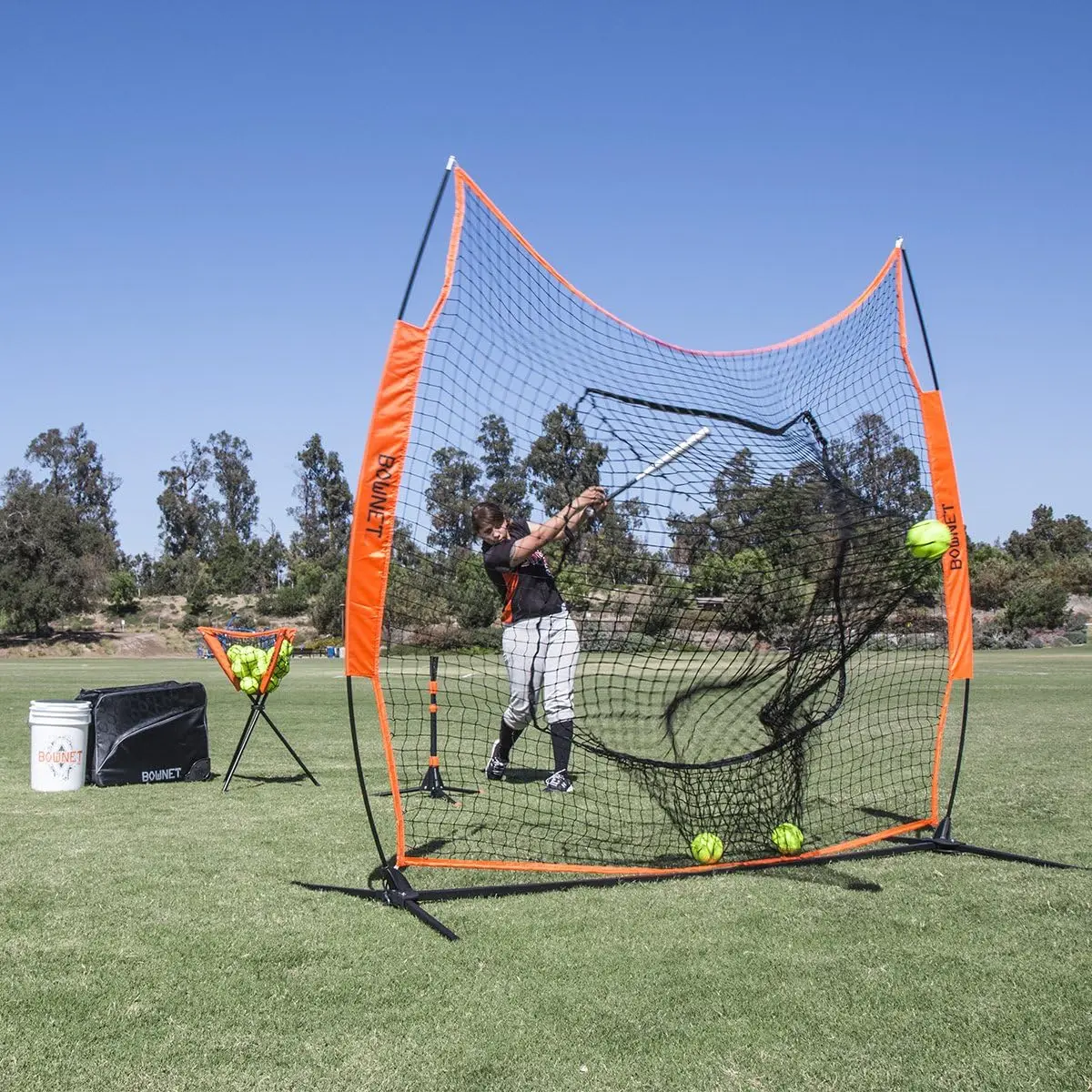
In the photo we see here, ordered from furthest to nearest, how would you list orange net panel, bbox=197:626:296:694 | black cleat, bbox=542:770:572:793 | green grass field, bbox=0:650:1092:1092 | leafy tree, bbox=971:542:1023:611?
1. leafy tree, bbox=971:542:1023:611
2. orange net panel, bbox=197:626:296:694
3. black cleat, bbox=542:770:572:793
4. green grass field, bbox=0:650:1092:1092

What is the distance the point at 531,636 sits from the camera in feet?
23.5

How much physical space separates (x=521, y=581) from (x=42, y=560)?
57.7 m


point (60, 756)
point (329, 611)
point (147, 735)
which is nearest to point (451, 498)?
point (147, 735)

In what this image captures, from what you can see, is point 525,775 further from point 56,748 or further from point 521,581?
point 56,748

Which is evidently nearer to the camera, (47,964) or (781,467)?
(47,964)

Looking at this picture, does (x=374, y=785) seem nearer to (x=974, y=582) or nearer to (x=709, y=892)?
(x=709, y=892)

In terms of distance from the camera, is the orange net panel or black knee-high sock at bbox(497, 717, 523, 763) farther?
the orange net panel

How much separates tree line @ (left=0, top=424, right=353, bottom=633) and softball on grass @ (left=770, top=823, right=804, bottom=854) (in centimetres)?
3398

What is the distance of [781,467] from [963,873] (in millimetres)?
2274

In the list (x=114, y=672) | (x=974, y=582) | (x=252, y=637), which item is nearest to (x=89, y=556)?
(x=114, y=672)

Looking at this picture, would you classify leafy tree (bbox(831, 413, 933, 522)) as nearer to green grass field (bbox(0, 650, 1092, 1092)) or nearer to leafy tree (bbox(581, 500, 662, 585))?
leafy tree (bbox(581, 500, 662, 585))

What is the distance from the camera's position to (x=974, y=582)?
4856 cm

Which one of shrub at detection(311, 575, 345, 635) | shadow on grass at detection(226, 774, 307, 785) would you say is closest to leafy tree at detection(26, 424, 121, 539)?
shrub at detection(311, 575, 345, 635)

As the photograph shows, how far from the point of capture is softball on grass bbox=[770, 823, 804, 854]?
5730 millimetres
